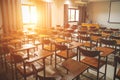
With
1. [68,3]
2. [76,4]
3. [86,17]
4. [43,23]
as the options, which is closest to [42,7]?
[43,23]

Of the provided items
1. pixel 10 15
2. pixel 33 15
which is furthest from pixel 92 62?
pixel 33 15

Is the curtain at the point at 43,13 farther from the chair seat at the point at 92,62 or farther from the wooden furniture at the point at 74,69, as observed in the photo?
the wooden furniture at the point at 74,69

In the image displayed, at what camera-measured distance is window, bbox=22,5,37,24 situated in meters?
6.93

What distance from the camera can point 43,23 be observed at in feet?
24.2

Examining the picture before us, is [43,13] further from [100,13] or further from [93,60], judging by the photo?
[100,13]

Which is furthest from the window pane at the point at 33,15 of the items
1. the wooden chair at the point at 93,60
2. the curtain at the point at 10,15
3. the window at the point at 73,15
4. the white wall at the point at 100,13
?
the white wall at the point at 100,13

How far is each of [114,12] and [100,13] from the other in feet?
4.30

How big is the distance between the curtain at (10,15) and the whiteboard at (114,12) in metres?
7.81

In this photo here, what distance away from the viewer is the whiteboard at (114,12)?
9.68 metres

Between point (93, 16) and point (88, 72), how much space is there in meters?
9.35

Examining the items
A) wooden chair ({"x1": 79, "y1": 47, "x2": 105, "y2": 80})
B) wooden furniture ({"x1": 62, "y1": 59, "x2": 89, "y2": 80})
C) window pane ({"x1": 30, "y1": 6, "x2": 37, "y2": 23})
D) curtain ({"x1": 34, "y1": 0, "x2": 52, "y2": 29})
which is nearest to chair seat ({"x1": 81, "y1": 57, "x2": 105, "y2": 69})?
wooden chair ({"x1": 79, "y1": 47, "x2": 105, "y2": 80})

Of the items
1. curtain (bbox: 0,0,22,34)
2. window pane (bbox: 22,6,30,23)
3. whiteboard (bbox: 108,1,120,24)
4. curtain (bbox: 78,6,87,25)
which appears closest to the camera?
curtain (bbox: 0,0,22,34)

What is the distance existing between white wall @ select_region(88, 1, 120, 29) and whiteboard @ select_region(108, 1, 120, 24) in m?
0.33

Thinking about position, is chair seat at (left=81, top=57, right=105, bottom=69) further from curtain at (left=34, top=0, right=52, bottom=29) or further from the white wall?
the white wall
